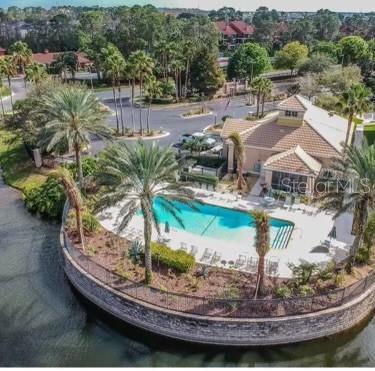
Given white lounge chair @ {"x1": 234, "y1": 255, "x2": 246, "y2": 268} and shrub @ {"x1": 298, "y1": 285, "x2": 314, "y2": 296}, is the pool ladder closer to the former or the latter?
white lounge chair @ {"x1": 234, "y1": 255, "x2": 246, "y2": 268}

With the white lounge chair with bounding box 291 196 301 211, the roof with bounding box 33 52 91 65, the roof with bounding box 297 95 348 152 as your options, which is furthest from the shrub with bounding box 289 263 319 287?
the roof with bounding box 33 52 91 65

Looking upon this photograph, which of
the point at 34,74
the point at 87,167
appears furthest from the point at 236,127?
the point at 34,74

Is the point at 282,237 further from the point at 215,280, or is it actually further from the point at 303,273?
the point at 215,280

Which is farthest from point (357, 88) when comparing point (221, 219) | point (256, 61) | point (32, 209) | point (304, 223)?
point (256, 61)

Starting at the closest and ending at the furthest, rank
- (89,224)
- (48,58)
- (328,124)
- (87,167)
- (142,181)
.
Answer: (142,181)
(89,224)
(87,167)
(328,124)
(48,58)

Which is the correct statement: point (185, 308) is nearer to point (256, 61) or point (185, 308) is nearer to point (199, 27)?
point (256, 61)

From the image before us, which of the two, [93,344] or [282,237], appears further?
[282,237]

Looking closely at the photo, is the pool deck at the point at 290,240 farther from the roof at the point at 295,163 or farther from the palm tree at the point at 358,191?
the palm tree at the point at 358,191
